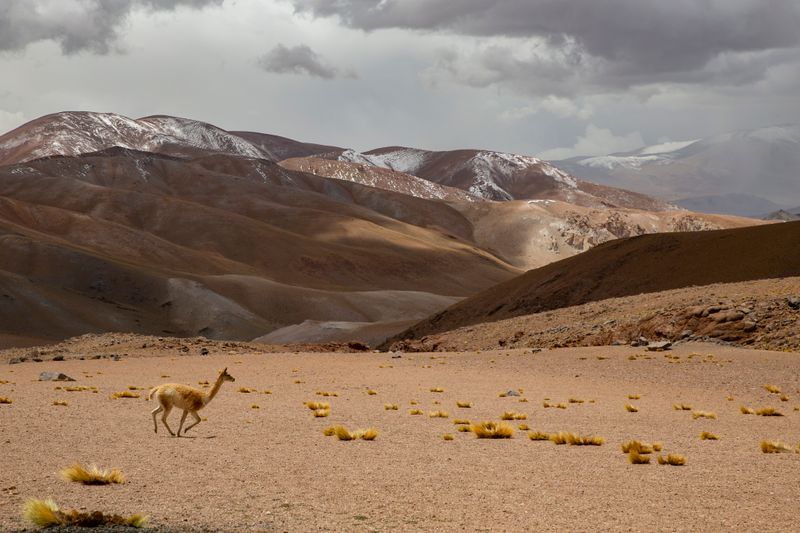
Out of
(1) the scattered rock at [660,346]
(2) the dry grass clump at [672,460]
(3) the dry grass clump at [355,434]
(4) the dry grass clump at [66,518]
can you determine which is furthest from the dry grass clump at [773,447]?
(1) the scattered rock at [660,346]

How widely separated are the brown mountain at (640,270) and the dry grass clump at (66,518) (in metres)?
42.2

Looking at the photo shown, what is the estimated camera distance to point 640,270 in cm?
Answer: 5369

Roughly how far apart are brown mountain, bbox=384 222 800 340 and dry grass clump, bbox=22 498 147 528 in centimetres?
4224

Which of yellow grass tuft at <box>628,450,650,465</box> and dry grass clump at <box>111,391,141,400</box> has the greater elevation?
dry grass clump at <box>111,391,141,400</box>

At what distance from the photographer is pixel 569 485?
1107 centimetres

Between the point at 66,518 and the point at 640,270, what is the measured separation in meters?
49.0

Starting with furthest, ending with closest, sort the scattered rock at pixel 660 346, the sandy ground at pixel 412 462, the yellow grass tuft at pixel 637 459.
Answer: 1. the scattered rock at pixel 660 346
2. the yellow grass tuft at pixel 637 459
3. the sandy ground at pixel 412 462

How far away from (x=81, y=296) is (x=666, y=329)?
216 feet

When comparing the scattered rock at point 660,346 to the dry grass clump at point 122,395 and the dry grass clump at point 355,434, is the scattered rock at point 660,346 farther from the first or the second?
the dry grass clump at point 355,434

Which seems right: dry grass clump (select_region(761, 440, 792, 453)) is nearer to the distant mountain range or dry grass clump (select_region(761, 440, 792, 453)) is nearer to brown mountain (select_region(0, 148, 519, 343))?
the distant mountain range

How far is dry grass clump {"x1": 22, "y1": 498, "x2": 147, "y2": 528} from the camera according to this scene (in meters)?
7.85

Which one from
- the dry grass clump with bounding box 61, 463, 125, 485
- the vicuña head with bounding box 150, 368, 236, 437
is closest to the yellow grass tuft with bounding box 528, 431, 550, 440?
the vicuña head with bounding box 150, 368, 236, 437

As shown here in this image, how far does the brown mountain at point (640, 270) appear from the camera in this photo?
47781 mm

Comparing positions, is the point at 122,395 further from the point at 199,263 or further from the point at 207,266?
the point at 199,263
